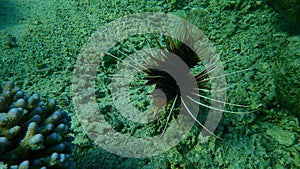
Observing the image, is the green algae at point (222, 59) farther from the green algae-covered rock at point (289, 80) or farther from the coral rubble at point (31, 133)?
the coral rubble at point (31, 133)

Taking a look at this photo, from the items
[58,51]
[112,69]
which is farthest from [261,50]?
[58,51]

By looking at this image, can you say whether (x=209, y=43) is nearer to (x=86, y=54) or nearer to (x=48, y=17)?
(x=86, y=54)

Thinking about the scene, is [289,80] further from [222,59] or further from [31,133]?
[31,133]

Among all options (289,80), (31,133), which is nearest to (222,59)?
(289,80)

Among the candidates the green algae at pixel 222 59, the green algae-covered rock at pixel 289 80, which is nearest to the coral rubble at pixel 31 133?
the green algae at pixel 222 59

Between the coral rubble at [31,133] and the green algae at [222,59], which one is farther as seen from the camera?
the green algae at [222,59]

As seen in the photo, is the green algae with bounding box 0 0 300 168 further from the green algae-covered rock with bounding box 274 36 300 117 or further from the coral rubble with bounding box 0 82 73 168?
the coral rubble with bounding box 0 82 73 168

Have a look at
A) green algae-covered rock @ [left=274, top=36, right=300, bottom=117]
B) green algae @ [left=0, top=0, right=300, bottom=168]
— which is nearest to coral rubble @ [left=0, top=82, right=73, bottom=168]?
green algae @ [left=0, top=0, right=300, bottom=168]
